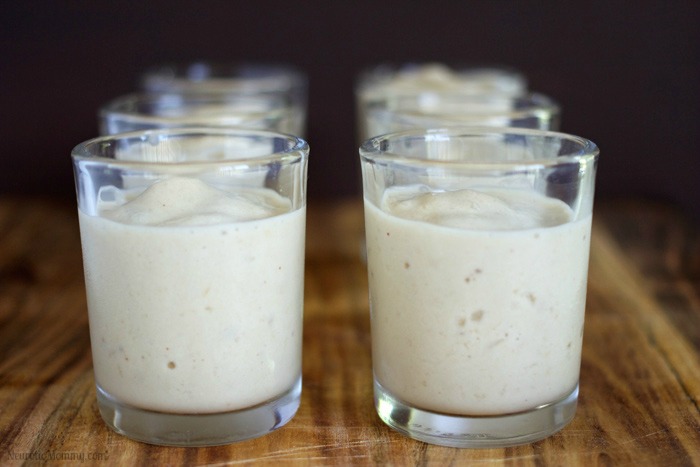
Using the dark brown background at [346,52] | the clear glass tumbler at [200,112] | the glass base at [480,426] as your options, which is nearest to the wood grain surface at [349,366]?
the glass base at [480,426]

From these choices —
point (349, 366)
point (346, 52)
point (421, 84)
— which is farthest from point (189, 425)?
point (346, 52)

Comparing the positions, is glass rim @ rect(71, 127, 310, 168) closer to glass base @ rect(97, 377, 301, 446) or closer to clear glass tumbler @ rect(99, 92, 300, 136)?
clear glass tumbler @ rect(99, 92, 300, 136)

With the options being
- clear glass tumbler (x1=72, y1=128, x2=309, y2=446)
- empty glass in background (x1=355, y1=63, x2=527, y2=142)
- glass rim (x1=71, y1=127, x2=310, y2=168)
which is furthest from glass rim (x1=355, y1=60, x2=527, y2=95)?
clear glass tumbler (x1=72, y1=128, x2=309, y2=446)

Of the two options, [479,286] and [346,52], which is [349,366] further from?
[346,52]

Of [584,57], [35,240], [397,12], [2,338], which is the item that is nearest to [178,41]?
[397,12]

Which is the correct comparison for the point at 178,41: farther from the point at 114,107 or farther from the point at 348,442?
the point at 348,442

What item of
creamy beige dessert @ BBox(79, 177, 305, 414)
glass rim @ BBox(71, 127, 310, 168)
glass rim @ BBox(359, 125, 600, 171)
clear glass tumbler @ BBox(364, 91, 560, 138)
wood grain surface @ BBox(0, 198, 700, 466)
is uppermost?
glass rim @ BBox(359, 125, 600, 171)
